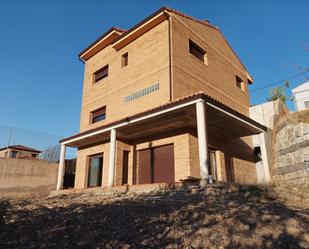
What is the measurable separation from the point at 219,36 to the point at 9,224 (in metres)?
16.1

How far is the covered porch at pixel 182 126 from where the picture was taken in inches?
350

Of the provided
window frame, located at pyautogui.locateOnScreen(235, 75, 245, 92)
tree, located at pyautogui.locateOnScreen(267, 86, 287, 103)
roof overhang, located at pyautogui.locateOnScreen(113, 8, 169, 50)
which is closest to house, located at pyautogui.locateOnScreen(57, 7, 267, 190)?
roof overhang, located at pyautogui.locateOnScreen(113, 8, 169, 50)

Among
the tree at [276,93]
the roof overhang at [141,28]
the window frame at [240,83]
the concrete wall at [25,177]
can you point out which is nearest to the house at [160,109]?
the roof overhang at [141,28]

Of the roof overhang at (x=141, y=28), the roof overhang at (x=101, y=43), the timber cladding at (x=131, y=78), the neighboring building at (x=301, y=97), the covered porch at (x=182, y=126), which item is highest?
the neighboring building at (x=301, y=97)

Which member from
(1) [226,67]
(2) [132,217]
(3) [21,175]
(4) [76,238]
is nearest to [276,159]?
(1) [226,67]

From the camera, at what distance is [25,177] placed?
1593 centimetres

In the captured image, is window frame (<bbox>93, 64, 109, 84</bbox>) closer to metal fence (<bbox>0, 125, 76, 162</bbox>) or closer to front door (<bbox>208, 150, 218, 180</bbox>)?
metal fence (<bbox>0, 125, 76, 162</bbox>)

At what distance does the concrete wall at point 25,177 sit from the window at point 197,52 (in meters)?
11.1

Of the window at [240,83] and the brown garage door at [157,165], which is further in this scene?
the window at [240,83]

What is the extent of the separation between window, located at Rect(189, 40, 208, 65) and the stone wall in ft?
18.9

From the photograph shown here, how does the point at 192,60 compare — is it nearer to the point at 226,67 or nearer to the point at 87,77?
the point at 226,67

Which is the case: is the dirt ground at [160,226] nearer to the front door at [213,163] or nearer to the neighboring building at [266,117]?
the front door at [213,163]

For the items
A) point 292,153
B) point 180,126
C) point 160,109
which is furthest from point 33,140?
point 292,153

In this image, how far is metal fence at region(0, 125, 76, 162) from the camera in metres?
16.7
